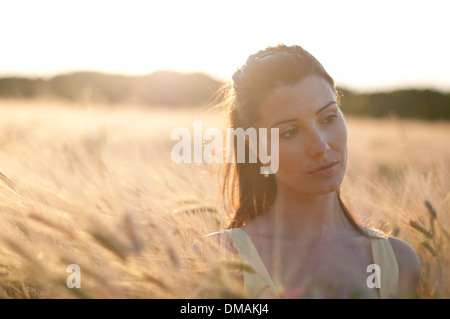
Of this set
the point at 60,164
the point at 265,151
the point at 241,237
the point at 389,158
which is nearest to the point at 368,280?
the point at 241,237

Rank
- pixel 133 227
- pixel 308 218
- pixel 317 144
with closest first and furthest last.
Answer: pixel 133 227, pixel 317 144, pixel 308 218

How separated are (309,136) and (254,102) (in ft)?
0.90

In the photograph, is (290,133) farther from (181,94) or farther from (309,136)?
(181,94)

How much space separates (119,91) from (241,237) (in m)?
23.9

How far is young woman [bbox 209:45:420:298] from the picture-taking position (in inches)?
55.1

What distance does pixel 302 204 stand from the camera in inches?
62.2

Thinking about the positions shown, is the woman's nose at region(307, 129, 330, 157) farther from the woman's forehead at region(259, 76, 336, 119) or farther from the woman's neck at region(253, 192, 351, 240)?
the woman's neck at region(253, 192, 351, 240)

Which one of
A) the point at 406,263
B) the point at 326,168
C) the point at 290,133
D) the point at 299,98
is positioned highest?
the point at 299,98

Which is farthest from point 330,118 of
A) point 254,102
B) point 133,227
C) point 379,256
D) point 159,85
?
point 159,85

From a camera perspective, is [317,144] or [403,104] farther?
[403,104]

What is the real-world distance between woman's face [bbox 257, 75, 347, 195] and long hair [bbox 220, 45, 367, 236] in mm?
68
